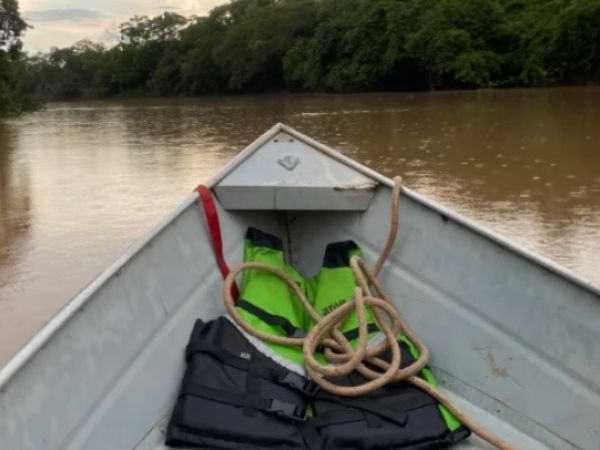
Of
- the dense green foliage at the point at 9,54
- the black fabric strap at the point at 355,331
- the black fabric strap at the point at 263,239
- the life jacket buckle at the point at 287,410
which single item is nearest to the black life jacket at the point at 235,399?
the life jacket buckle at the point at 287,410

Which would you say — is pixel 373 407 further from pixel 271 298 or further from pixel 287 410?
pixel 271 298

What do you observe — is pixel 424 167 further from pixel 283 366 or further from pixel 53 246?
pixel 283 366

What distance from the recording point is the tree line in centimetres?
2402

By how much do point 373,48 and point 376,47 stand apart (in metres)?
0.12

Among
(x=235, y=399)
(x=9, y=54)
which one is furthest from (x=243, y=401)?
(x=9, y=54)

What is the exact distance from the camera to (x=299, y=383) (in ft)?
7.00

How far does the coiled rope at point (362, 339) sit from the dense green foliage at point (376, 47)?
73.6ft

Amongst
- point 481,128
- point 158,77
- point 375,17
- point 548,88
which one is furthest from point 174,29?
point 481,128

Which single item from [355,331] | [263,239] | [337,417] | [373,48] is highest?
[373,48]

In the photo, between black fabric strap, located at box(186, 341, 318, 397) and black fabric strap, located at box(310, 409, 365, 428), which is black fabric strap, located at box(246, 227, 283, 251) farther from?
black fabric strap, located at box(310, 409, 365, 428)

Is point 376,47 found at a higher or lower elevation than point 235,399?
higher

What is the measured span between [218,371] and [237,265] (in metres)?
0.50

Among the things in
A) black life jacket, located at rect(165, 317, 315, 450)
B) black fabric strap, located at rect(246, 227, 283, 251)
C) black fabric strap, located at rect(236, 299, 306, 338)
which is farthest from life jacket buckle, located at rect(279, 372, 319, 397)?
black fabric strap, located at rect(246, 227, 283, 251)

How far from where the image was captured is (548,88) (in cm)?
2308
